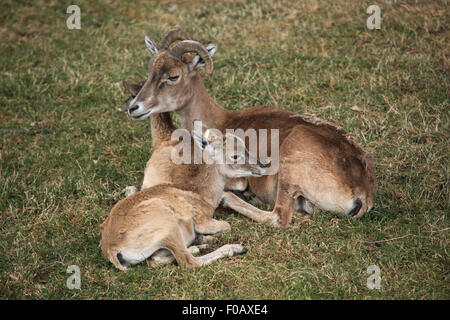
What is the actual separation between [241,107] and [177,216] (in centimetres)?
370

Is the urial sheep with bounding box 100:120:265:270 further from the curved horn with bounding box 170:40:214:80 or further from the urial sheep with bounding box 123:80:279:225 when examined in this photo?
the curved horn with bounding box 170:40:214:80

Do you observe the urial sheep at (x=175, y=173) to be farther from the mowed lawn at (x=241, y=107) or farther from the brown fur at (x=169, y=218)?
the mowed lawn at (x=241, y=107)

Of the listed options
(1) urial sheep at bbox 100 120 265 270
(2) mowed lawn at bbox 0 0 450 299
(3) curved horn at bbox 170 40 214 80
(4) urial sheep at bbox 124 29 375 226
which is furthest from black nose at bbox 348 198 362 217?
(3) curved horn at bbox 170 40 214 80

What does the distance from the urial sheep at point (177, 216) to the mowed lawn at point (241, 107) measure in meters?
0.20

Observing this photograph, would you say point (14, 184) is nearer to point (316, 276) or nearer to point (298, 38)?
point (316, 276)

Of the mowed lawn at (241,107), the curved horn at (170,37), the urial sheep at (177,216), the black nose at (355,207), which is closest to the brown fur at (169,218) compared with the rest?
the urial sheep at (177,216)

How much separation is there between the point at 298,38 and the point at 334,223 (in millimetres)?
5184

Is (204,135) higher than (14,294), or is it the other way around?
(204,135)

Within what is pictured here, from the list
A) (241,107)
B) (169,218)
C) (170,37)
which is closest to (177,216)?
(169,218)

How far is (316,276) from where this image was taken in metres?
6.05

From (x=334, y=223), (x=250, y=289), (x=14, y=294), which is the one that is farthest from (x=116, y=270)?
(x=334, y=223)

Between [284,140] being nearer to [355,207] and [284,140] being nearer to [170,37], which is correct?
[355,207]

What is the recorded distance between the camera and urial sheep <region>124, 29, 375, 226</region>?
23.1ft

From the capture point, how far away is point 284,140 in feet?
24.5
